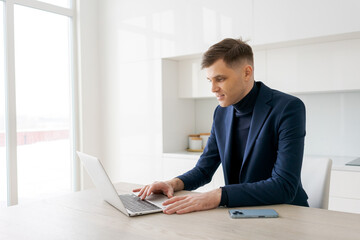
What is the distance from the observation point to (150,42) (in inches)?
145

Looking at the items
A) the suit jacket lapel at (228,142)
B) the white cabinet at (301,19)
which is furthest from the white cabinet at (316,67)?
the suit jacket lapel at (228,142)

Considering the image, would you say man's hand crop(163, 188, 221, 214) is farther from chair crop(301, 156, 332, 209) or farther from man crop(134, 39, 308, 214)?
chair crop(301, 156, 332, 209)

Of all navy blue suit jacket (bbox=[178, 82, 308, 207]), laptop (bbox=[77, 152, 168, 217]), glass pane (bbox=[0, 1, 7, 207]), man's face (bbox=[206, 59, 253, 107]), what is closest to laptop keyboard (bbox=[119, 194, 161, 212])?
laptop (bbox=[77, 152, 168, 217])

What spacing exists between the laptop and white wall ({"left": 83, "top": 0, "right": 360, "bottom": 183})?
1966 mm

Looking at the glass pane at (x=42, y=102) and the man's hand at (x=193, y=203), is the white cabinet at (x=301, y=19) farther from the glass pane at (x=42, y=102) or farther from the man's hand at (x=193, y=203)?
the glass pane at (x=42, y=102)

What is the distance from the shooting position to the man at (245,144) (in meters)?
1.32

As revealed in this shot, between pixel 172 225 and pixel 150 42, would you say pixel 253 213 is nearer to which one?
pixel 172 225

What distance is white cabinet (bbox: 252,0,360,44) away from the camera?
259cm

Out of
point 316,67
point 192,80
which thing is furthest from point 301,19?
point 192,80

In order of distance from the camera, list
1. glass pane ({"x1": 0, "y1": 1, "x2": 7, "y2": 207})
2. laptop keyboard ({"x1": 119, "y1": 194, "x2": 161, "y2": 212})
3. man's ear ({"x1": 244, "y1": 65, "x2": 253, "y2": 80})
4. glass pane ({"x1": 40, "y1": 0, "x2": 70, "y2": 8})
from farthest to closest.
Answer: glass pane ({"x1": 40, "y1": 0, "x2": 70, "y2": 8}) < glass pane ({"x1": 0, "y1": 1, "x2": 7, "y2": 207}) < man's ear ({"x1": 244, "y1": 65, "x2": 253, "y2": 80}) < laptop keyboard ({"x1": 119, "y1": 194, "x2": 161, "y2": 212})

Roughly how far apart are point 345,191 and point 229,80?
157 centimetres

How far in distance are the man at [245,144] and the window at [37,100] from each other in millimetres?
2348

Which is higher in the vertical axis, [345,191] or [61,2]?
[61,2]

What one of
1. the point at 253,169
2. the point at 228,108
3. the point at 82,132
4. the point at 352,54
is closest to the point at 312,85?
the point at 352,54
